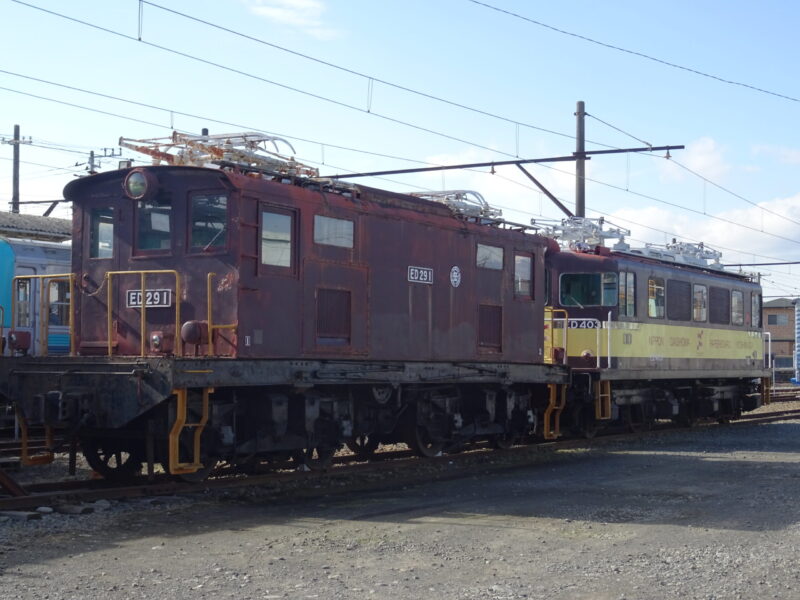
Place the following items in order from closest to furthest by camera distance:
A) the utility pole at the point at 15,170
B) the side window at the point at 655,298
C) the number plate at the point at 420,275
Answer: the number plate at the point at 420,275 < the side window at the point at 655,298 < the utility pole at the point at 15,170

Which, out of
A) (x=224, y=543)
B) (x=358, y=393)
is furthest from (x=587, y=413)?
(x=224, y=543)

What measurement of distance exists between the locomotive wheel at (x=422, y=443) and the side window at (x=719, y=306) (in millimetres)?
10211

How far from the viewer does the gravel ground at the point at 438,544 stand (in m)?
7.00

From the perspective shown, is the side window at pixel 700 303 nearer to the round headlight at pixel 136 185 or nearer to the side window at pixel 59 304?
the side window at pixel 59 304

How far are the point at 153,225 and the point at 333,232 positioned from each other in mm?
2259

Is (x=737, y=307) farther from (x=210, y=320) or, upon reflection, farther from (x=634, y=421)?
(x=210, y=320)

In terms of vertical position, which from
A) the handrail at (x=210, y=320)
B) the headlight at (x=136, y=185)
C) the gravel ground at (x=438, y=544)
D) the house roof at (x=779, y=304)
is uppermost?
the house roof at (x=779, y=304)

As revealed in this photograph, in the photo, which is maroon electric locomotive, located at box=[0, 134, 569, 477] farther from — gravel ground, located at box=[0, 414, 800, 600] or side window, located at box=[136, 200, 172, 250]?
gravel ground, located at box=[0, 414, 800, 600]

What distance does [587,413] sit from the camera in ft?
61.7

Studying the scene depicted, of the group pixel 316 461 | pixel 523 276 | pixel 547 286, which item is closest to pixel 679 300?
pixel 547 286

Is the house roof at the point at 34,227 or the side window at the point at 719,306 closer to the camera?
the house roof at the point at 34,227

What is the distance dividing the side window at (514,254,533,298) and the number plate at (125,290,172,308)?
6670 millimetres

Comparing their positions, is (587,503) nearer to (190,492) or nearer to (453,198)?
(190,492)

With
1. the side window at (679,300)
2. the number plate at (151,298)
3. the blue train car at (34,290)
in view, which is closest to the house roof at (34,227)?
the blue train car at (34,290)
